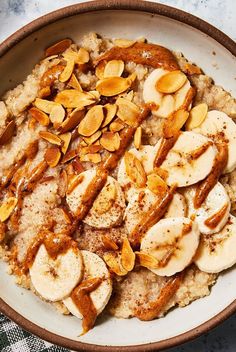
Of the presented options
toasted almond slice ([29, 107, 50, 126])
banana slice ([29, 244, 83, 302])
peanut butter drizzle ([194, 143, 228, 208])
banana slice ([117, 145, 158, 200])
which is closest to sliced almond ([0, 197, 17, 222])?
banana slice ([29, 244, 83, 302])

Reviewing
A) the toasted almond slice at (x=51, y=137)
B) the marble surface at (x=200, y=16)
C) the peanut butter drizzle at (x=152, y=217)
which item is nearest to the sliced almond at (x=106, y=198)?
the peanut butter drizzle at (x=152, y=217)

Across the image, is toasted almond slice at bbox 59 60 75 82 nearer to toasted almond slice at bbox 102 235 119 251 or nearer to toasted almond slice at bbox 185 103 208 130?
toasted almond slice at bbox 185 103 208 130

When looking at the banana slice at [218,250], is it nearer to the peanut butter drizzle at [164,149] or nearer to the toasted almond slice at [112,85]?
the peanut butter drizzle at [164,149]

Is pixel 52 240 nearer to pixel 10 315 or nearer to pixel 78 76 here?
pixel 10 315

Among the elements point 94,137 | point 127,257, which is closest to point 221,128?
point 94,137

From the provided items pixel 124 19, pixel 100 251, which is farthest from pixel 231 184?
pixel 124 19

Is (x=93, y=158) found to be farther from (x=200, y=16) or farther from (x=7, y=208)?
(x=200, y=16)

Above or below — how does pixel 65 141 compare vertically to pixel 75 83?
below
